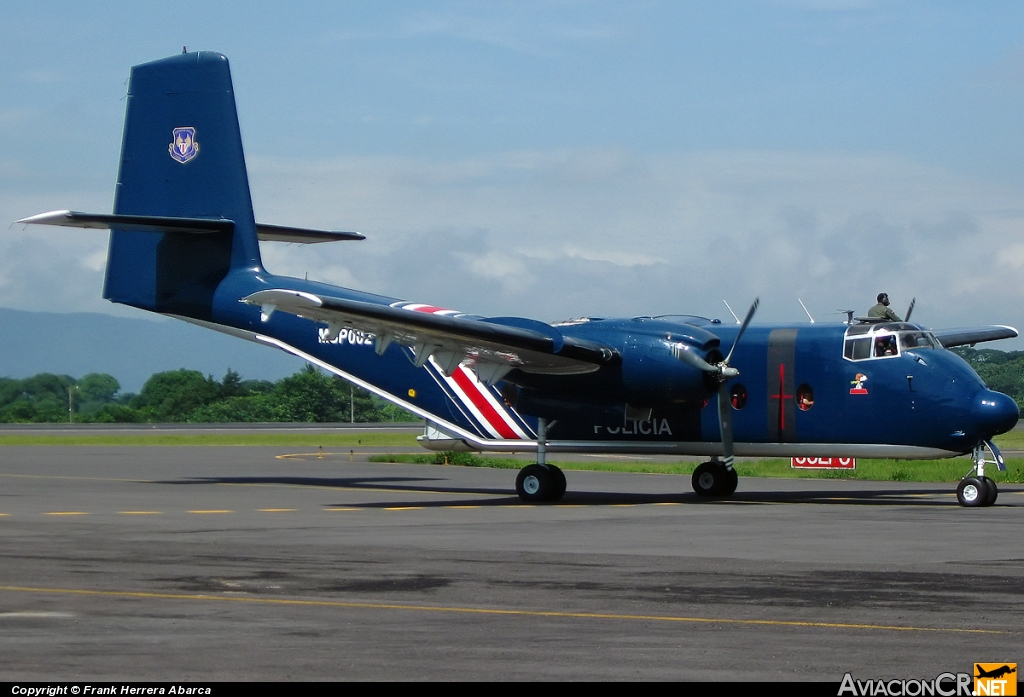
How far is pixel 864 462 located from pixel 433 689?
30.7 metres

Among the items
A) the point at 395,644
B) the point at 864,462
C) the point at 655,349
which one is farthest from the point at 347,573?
the point at 864,462

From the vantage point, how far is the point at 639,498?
24.8m

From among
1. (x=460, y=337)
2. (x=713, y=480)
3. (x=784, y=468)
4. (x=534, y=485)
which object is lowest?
(x=534, y=485)

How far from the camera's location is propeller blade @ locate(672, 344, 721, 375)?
2236 centimetres

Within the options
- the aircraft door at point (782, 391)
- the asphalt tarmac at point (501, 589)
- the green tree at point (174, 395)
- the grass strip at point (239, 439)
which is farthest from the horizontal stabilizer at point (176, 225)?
the green tree at point (174, 395)

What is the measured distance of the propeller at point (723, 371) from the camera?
22422mm

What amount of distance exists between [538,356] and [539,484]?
2316mm

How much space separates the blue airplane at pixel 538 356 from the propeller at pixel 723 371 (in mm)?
30

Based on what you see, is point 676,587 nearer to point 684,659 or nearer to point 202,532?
point 684,659

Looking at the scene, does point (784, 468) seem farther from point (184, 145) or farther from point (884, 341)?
point (184, 145)

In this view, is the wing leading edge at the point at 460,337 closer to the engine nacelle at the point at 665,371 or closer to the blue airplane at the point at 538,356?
the blue airplane at the point at 538,356

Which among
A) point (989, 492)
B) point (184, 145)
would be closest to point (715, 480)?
point (989, 492)

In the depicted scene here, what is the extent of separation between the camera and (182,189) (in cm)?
2795

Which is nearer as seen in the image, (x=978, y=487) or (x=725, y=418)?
(x=978, y=487)
